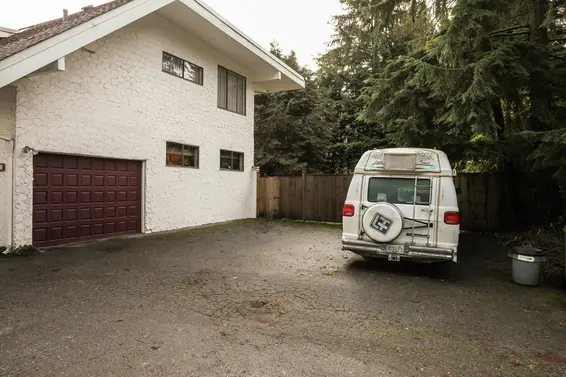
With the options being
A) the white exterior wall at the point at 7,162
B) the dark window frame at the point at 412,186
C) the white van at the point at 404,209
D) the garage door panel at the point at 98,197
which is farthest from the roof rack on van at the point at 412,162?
the white exterior wall at the point at 7,162

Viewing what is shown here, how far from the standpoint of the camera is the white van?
5.78 meters

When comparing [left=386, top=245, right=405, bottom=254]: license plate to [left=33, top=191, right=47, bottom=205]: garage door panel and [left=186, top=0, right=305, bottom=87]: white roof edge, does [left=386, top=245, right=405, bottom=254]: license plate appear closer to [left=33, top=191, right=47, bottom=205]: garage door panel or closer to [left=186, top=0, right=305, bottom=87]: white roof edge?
[left=33, top=191, right=47, bottom=205]: garage door panel

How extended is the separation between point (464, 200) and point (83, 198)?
1154cm

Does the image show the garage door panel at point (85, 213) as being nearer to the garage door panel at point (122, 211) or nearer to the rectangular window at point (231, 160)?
the garage door panel at point (122, 211)

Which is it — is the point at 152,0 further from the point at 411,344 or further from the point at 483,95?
the point at 411,344

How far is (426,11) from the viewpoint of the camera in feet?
30.4

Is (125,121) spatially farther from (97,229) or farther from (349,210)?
(349,210)

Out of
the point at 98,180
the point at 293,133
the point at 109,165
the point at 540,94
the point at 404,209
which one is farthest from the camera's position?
the point at 293,133

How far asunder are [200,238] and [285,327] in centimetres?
628

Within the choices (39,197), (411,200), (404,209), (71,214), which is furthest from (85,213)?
(411,200)

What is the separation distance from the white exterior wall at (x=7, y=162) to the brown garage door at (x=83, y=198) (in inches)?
19.2

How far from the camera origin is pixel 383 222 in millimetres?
5996

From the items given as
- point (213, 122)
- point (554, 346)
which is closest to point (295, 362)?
point (554, 346)

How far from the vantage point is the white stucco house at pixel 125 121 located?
7180 mm
